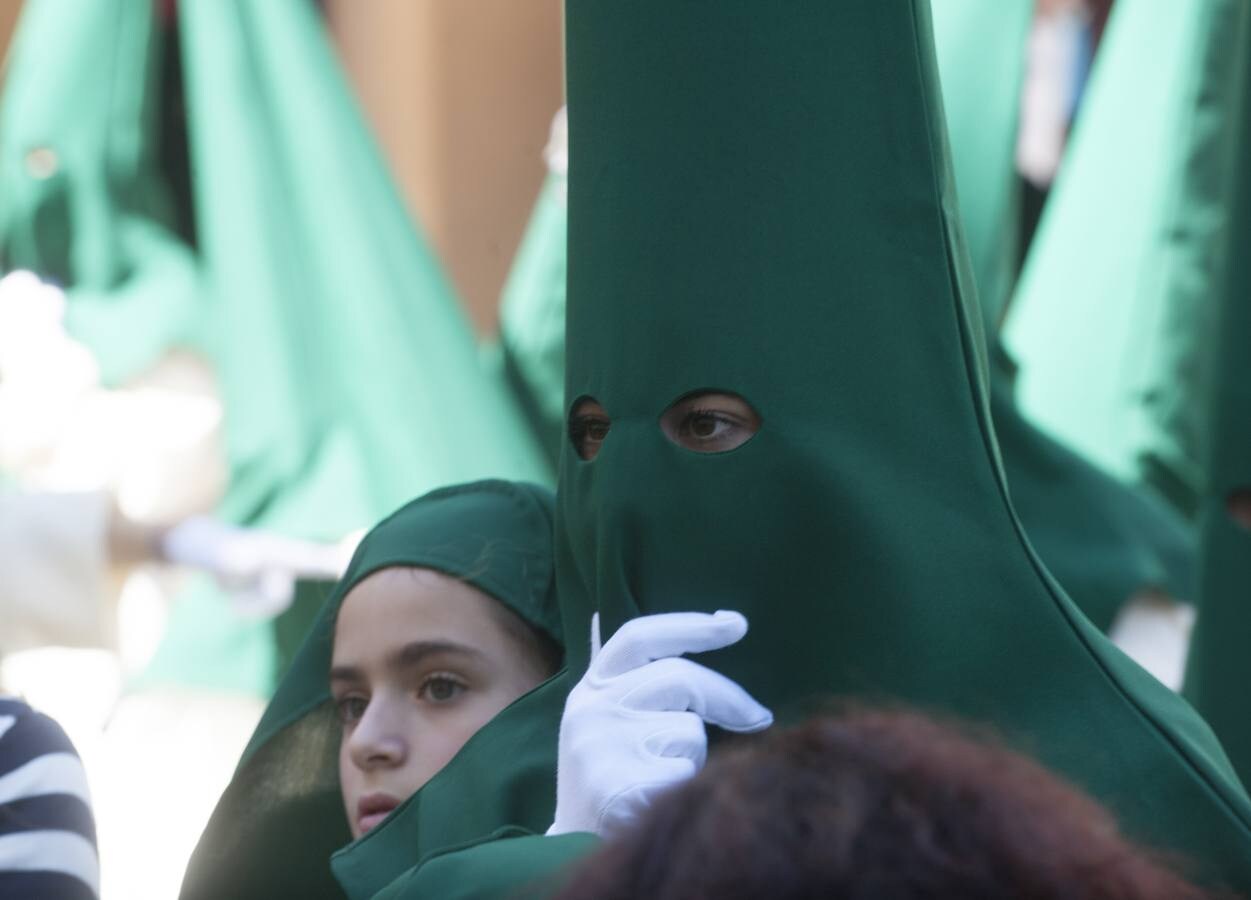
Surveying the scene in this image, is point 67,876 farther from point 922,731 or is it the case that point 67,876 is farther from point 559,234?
point 559,234

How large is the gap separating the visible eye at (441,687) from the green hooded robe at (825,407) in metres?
0.36

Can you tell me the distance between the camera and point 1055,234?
3.31 meters

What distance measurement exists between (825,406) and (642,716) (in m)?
0.31

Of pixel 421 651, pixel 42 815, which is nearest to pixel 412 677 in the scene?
pixel 421 651

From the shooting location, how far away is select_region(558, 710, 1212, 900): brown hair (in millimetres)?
825

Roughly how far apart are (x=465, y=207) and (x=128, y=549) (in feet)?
4.13

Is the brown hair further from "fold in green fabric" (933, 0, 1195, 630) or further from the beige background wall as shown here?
the beige background wall

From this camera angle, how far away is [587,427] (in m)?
1.80

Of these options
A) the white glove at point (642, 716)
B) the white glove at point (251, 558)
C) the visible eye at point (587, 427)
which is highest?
the visible eye at point (587, 427)

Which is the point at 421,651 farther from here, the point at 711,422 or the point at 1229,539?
the point at 1229,539

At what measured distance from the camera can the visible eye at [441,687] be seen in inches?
81.3

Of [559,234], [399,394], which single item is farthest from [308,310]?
[559,234]

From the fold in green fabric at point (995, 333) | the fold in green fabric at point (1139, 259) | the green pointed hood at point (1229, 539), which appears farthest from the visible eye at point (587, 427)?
the fold in green fabric at point (1139, 259)

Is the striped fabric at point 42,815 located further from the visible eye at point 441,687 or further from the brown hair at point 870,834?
the brown hair at point 870,834
